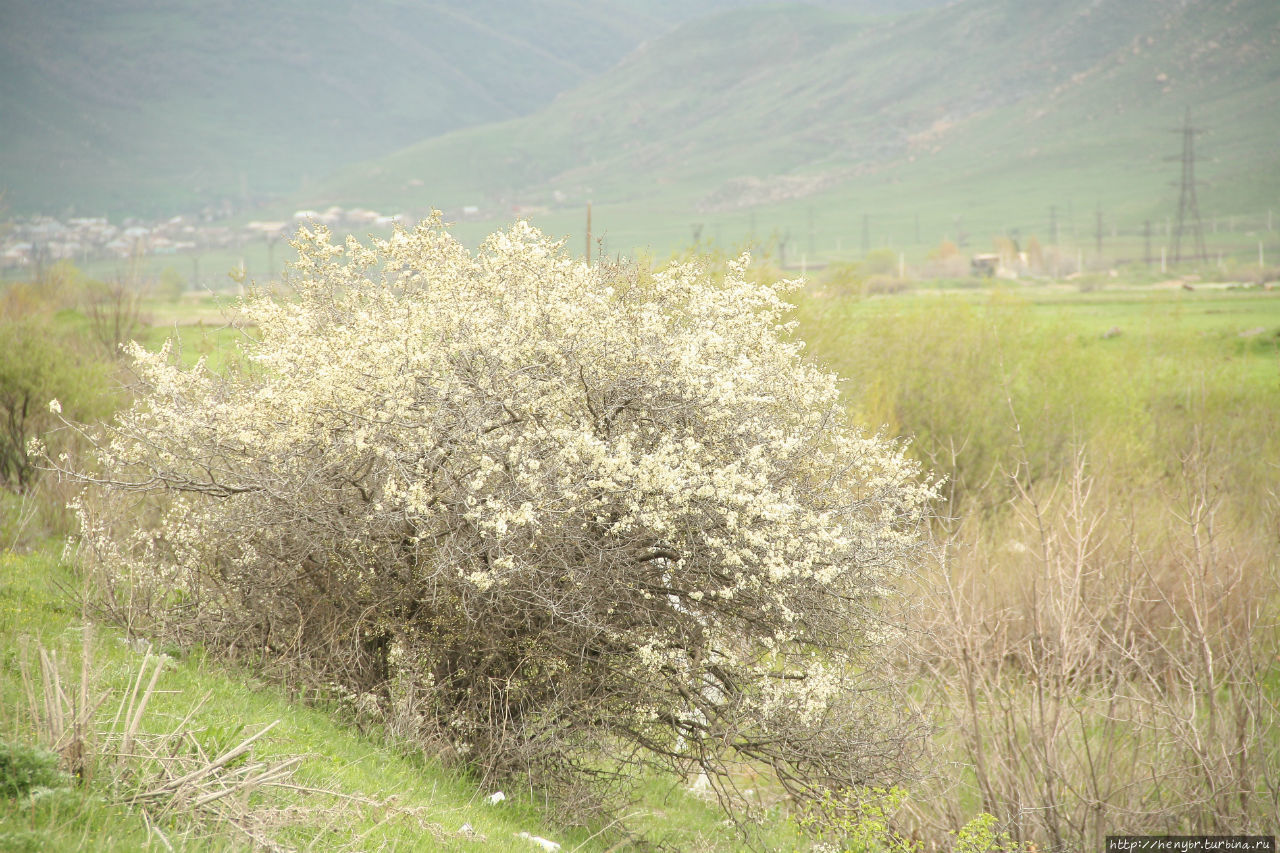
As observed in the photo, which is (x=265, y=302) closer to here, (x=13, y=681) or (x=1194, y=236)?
(x=13, y=681)

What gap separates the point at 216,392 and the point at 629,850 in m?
→ 5.57

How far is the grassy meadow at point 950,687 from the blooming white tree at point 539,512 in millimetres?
677

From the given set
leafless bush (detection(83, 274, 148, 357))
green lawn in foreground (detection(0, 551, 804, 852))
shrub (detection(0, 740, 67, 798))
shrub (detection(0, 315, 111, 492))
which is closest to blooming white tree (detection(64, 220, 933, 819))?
green lawn in foreground (detection(0, 551, 804, 852))

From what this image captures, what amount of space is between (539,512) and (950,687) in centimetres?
580

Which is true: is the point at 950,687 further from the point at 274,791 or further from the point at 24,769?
the point at 24,769

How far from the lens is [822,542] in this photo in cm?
775

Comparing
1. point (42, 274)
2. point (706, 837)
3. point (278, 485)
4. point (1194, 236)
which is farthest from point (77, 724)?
point (1194, 236)

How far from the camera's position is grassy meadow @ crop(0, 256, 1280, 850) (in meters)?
5.61

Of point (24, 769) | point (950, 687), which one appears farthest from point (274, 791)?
point (950, 687)

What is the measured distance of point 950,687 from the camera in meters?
10.8

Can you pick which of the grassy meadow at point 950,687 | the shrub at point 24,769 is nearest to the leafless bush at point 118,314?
the grassy meadow at point 950,687

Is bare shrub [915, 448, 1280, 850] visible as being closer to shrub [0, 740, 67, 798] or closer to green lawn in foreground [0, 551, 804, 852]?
green lawn in foreground [0, 551, 804, 852]

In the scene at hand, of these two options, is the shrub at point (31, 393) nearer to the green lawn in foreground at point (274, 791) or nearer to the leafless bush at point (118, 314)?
the leafless bush at point (118, 314)

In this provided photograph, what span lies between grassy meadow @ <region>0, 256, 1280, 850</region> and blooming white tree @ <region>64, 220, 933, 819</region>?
0.68m
